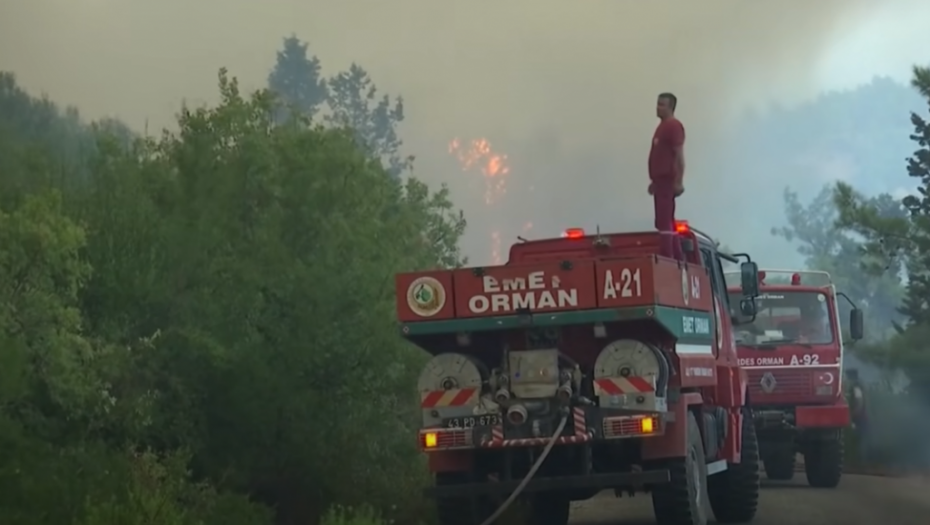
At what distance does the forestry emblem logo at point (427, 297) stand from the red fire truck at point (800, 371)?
8030 mm

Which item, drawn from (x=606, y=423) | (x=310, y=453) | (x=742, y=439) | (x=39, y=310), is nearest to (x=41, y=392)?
(x=39, y=310)

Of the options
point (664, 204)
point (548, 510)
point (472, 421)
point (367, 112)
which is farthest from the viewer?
point (367, 112)

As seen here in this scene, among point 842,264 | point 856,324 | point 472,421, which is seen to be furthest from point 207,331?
point 842,264

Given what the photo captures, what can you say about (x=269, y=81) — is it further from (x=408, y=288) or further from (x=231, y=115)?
(x=408, y=288)

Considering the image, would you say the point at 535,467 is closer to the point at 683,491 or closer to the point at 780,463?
the point at 683,491

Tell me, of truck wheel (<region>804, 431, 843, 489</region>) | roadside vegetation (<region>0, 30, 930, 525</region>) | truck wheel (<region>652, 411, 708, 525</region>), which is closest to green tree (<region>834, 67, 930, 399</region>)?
truck wheel (<region>804, 431, 843, 489</region>)

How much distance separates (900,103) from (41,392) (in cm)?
3665

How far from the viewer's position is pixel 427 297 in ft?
38.7

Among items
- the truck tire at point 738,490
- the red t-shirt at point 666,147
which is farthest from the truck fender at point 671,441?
the truck tire at point 738,490

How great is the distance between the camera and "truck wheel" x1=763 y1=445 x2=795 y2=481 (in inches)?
785

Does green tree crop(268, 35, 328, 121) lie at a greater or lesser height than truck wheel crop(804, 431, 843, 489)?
greater

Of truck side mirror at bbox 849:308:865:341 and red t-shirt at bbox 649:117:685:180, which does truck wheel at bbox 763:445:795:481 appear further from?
red t-shirt at bbox 649:117:685:180

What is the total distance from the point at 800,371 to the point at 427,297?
28.2ft

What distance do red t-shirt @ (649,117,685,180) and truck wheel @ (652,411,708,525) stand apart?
7.34 ft
